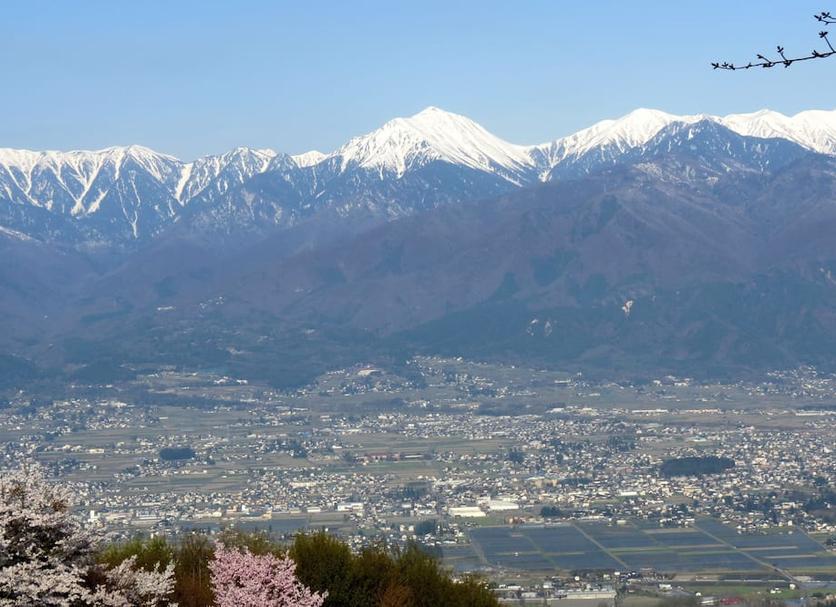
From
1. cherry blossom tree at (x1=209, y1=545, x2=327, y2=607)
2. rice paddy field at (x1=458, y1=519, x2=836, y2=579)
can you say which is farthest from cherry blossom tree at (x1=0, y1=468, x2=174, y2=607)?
rice paddy field at (x1=458, y1=519, x2=836, y2=579)

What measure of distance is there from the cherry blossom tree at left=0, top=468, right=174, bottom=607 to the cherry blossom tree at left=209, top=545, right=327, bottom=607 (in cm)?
95

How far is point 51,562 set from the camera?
19.4m

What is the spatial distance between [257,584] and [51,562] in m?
2.55

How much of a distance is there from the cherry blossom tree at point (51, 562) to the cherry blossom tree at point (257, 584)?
948mm

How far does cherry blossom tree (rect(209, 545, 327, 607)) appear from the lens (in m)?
19.0

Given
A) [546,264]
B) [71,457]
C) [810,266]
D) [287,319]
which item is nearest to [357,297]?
[287,319]

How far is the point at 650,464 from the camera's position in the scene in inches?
3514

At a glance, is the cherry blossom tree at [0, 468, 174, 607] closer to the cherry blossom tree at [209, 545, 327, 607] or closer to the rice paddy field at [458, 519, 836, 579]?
the cherry blossom tree at [209, 545, 327, 607]

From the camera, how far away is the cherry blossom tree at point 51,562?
1866 centimetres

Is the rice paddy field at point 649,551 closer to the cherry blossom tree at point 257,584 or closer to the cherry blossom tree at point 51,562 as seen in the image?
the cherry blossom tree at point 51,562

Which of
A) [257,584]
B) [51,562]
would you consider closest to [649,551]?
[257,584]

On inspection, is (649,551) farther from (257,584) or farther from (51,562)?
(51,562)

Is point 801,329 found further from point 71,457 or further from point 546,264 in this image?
point 71,457

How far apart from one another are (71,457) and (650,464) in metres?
35.1
